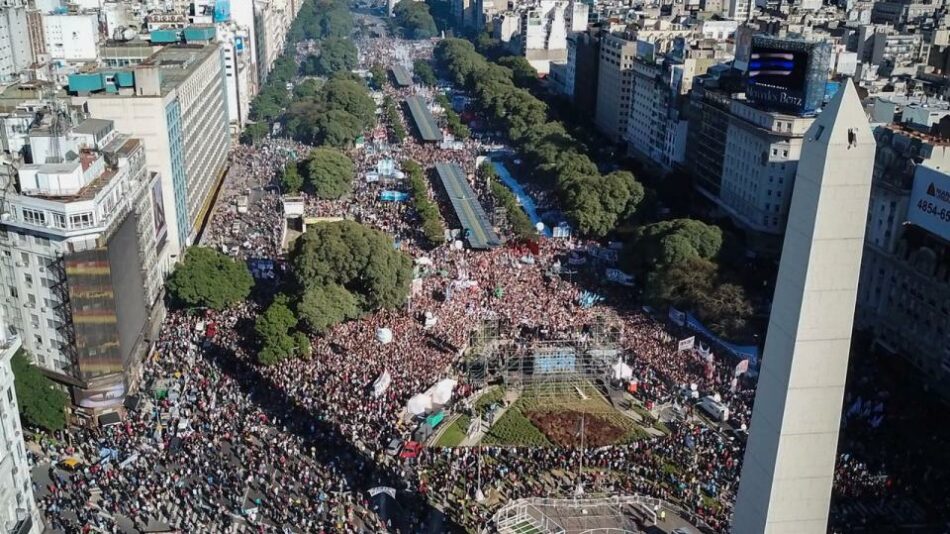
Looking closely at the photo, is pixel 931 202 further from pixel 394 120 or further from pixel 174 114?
pixel 394 120

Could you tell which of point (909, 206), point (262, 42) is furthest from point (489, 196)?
point (262, 42)

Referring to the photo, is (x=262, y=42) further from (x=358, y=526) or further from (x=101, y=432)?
(x=358, y=526)

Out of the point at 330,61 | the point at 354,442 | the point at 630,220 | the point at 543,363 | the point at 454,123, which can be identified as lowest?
the point at 354,442

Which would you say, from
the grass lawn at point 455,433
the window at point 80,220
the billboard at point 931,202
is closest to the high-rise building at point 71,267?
the window at point 80,220

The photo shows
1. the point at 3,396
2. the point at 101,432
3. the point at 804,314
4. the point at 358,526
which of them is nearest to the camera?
the point at 804,314

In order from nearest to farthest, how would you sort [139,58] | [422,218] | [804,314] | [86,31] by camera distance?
1. [804,314]
2. [422,218]
3. [139,58]
4. [86,31]

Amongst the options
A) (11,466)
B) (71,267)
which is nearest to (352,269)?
(71,267)

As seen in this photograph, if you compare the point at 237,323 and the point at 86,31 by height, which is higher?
the point at 86,31
